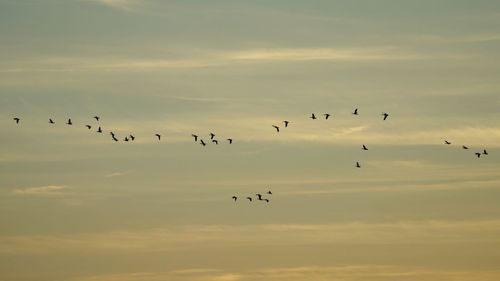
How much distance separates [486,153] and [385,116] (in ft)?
61.4

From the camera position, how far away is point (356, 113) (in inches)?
6801

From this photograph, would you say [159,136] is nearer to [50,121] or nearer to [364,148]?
[50,121]

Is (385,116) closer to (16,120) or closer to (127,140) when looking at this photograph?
(127,140)

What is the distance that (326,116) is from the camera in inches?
6698

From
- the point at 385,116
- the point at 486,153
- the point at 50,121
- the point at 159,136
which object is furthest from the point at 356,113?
the point at 50,121

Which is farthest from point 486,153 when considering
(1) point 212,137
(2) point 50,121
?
(2) point 50,121

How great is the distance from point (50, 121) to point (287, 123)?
37.3m

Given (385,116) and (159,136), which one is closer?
(385,116)

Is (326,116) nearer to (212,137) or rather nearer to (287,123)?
(287,123)

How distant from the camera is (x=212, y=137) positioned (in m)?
178

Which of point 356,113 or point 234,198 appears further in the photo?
point 234,198

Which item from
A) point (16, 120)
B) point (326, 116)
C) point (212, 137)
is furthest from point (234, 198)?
point (16, 120)

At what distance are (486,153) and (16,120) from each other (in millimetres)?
74012

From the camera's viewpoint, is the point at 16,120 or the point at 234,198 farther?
the point at 234,198
